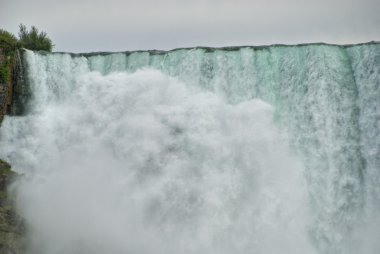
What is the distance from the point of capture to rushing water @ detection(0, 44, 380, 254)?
2089 cm

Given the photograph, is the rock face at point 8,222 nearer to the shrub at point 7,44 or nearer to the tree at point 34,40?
the shrub at point 7,44

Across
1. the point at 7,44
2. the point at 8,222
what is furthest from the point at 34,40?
the point at 8,222

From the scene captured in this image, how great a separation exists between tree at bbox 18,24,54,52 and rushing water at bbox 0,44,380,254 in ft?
27.8

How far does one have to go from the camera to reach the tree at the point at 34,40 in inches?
1253

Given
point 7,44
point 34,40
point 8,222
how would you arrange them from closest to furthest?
point 8,222, point 7,44, point 34,40

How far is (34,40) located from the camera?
32156 mm

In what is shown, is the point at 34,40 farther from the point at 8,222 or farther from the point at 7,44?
the point at 8,222

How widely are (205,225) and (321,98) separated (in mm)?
6575

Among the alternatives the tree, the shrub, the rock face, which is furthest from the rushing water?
the tree

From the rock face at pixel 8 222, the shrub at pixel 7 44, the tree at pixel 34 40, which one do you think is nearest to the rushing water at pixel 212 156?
the rock face at pixel 8 222

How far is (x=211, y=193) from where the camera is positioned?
21.2 m

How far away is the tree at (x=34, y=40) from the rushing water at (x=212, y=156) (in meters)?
8.48

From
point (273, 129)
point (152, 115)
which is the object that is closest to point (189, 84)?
point (152, 115)

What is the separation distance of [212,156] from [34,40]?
15.5 meters
